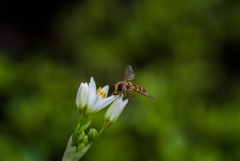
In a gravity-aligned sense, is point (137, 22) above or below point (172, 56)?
above

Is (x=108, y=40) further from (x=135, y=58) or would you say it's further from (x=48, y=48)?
(x=48, y=48)

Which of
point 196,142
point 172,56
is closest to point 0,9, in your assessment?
point 172,56

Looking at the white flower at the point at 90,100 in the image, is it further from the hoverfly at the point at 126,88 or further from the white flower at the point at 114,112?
the hoverfly at the point at 126,88

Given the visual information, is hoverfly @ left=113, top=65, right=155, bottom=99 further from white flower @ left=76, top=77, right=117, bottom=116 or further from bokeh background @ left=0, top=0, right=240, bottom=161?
bokeh background @ left=0, top=0, right=240, bottom=161

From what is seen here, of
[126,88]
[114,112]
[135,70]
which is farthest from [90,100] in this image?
[135,70]

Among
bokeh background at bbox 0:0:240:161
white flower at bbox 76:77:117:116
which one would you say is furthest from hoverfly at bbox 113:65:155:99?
bokeh background at bbox 0:0:240:161

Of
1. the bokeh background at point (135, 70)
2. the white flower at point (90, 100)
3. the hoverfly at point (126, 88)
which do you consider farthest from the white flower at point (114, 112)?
the bokeh background at point (135, 70)

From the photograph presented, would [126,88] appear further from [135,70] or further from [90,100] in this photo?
[135,70]
